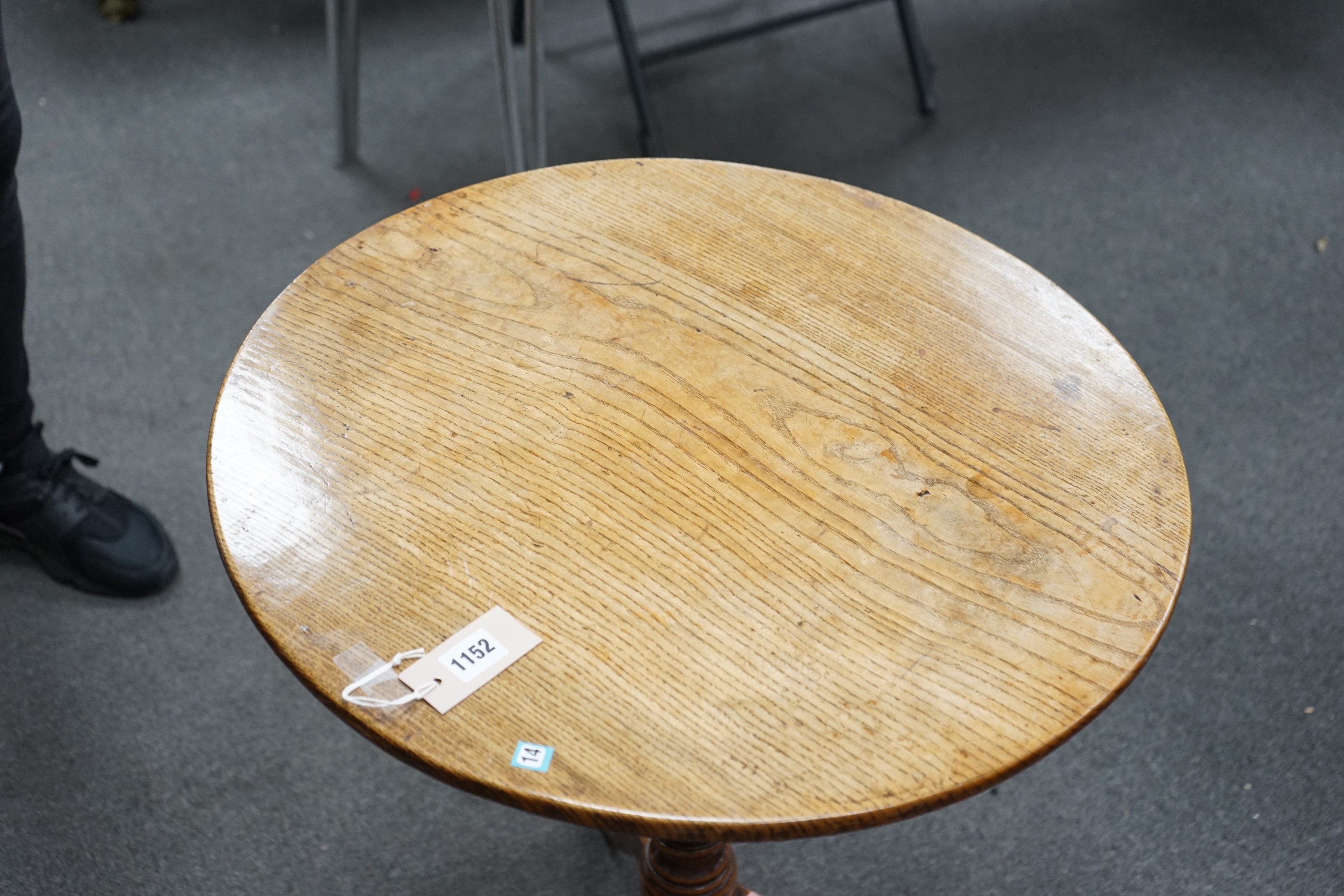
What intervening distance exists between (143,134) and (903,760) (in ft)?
7.12

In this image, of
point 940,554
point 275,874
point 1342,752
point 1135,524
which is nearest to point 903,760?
point 940,554

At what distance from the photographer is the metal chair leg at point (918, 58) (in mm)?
2301

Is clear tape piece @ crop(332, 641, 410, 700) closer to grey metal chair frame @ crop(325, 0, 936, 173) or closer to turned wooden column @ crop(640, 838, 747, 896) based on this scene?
turned wooden column @ crop(640, 838, 747, 896)

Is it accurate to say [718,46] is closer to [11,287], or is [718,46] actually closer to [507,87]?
[507,87]

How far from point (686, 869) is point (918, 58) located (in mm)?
1881

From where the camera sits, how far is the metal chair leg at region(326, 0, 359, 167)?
1931mm

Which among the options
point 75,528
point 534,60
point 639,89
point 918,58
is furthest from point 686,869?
point 918,58

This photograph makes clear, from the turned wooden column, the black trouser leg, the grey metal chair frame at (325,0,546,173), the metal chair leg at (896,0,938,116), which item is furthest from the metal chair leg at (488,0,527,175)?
the turned wooden column

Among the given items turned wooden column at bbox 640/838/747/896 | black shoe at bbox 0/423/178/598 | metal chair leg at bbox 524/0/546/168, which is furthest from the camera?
metal chair leg at bbox 524/0/546/168

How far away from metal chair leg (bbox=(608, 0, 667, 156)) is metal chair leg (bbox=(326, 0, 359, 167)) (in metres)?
0.50

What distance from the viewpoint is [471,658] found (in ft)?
2.30

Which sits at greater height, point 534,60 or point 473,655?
point 534,60

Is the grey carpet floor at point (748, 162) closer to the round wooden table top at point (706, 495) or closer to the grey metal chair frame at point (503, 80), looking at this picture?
the grey metal chair frame at point (503, 80)

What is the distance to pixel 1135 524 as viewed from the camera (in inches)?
31.6
